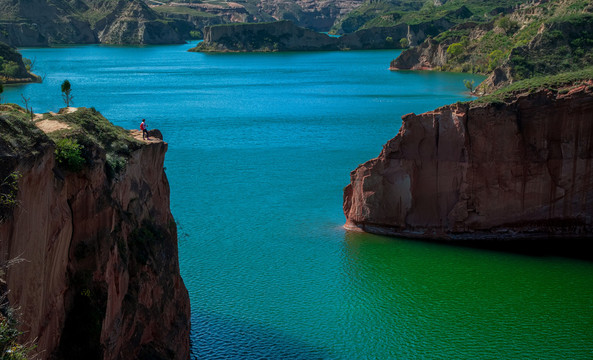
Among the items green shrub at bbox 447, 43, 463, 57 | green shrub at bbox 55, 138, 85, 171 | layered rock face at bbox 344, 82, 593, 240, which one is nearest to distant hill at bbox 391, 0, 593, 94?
green shrub at bbox 447, 43, 463, 57

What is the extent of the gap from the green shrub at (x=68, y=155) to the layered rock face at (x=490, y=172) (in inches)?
811

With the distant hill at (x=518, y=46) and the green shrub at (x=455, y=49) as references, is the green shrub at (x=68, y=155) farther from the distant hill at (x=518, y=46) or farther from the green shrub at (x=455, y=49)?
the green shrub at (x=455, y=49)

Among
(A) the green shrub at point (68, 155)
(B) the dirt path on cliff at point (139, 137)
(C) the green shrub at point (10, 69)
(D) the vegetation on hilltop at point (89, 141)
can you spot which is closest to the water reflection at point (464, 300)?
(B) the dirt path on cliff at point (139, 137)

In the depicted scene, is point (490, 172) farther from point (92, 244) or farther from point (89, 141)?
point (92, 244)

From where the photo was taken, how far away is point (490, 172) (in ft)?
116

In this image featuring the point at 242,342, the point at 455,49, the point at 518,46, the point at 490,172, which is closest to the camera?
the point at 242,342

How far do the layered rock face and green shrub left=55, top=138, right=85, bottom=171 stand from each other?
20602 mm

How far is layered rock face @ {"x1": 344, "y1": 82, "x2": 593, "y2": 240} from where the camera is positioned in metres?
34.7

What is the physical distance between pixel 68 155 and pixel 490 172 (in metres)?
23.0

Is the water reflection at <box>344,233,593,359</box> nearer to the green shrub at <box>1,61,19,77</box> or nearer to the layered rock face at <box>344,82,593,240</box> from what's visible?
the layered rock face at <box>344,82,593,240</box>

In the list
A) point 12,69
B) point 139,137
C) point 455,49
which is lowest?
point 12,69

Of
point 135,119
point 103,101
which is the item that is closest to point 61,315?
point 135,119

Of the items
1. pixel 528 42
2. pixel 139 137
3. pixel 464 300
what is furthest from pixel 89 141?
pixel 528 42

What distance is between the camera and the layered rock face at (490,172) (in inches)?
1366
